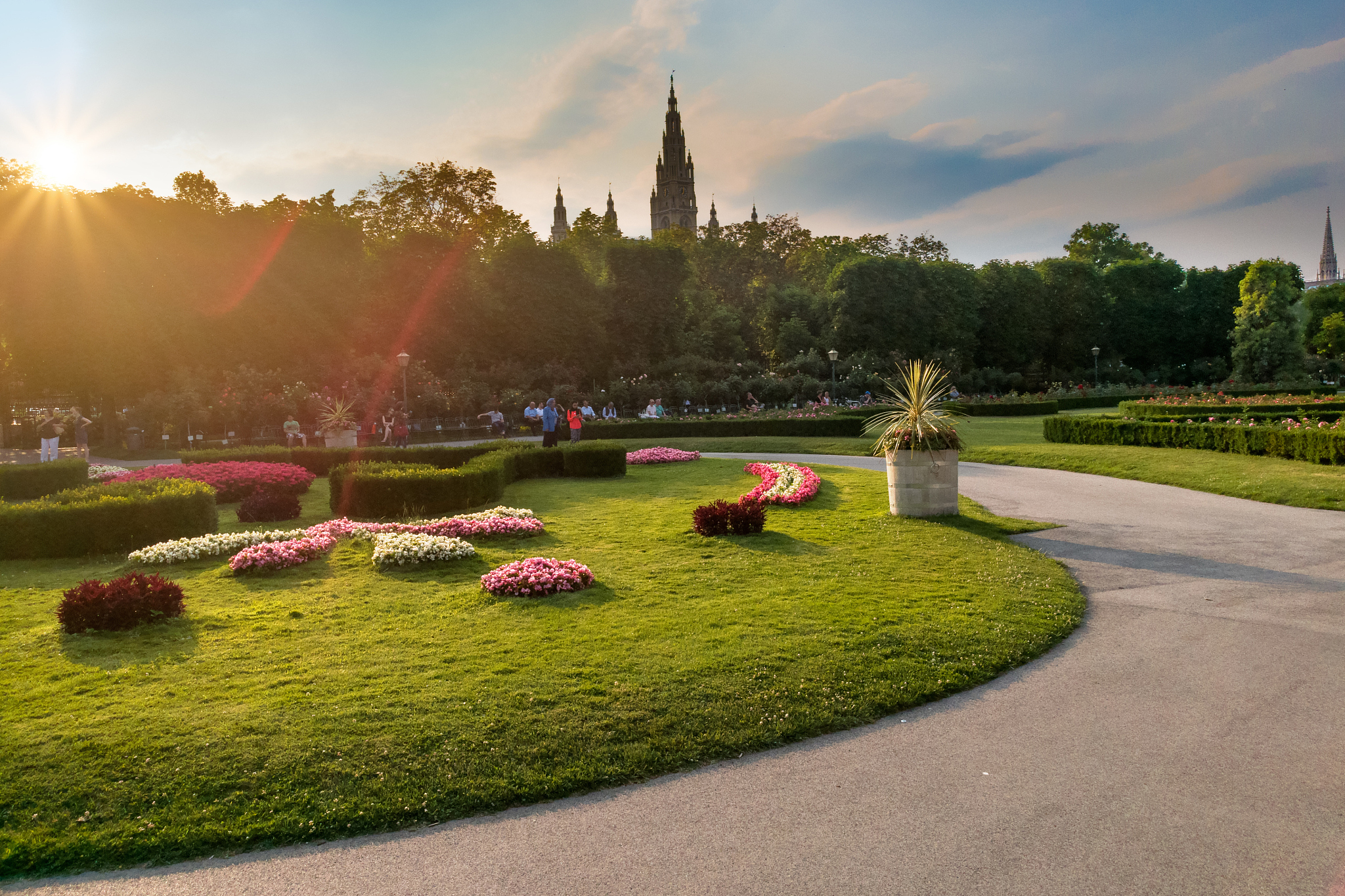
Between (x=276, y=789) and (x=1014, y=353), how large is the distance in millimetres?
65134

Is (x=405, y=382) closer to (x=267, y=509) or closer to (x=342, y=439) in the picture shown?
(x=342, y=439)

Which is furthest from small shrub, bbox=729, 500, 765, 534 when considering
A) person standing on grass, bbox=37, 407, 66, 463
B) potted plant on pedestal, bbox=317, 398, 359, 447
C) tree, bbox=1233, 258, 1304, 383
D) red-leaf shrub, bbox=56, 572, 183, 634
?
tree, bbox=1233, 258, 1304, 383

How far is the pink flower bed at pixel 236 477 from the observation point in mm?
14922

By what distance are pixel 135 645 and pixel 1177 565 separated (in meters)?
10.4

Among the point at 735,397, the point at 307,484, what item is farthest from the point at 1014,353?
the point at 307,484

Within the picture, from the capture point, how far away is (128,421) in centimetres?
3316

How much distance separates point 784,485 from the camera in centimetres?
1430

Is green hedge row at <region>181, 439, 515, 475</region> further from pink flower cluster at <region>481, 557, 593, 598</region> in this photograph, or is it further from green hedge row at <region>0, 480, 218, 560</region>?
pink flower cluster at <region>481, 557, 593, 598</region>

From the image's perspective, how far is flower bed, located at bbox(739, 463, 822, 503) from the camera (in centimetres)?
1323

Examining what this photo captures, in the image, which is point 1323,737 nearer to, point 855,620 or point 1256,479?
point 855,620

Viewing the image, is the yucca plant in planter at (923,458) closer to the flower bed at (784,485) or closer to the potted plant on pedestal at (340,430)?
the flower bed at (784,485)

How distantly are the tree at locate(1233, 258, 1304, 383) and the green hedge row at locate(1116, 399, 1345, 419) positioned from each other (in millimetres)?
31246

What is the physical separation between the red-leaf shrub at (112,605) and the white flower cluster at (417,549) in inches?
97.6

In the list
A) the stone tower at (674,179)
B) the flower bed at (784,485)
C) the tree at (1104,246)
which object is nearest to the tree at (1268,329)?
the tree at (1104,246)
